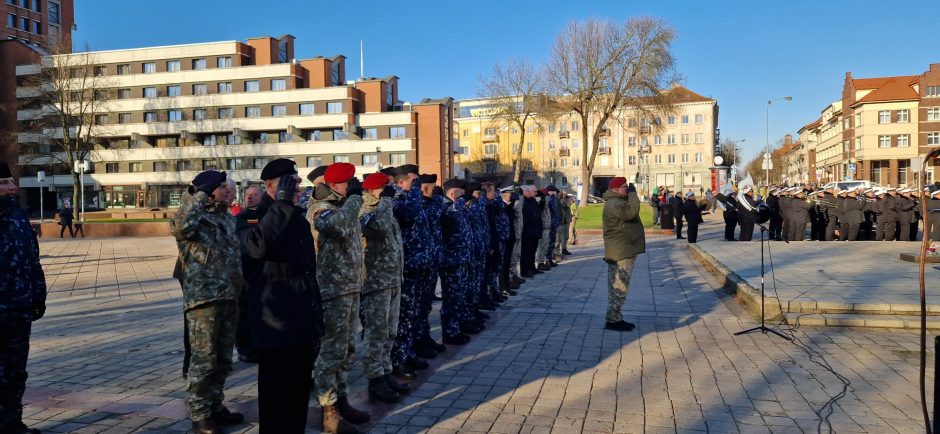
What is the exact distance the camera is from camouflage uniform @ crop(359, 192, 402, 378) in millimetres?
5098

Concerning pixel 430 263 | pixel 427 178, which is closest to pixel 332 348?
pixel 430 263

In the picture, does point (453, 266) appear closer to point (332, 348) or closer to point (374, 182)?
point (374, 182)

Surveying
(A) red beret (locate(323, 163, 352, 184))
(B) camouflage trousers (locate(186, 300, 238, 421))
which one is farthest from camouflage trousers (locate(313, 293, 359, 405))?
(A) red beret (locate(323, 163, 352, 184))

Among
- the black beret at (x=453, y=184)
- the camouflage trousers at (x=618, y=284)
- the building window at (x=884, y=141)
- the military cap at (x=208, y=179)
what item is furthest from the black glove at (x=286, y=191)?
the building window at (x=884, y=141)

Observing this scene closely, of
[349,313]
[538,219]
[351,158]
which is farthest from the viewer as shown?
[351,158]

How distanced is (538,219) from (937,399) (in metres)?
9.65

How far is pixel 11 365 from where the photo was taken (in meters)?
4.38

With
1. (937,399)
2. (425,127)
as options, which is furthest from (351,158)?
(937,399)

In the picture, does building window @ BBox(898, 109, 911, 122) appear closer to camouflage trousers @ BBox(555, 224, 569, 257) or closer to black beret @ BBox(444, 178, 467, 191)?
camouflage trousers @ BBox(555, 224, 569, 257)

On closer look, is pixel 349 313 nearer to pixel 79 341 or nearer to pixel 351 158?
pixel 79 341

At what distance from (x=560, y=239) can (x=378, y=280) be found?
12152mm

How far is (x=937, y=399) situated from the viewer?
3027 mm

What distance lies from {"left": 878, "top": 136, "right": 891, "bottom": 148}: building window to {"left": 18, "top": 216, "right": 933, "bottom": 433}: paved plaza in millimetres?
79623

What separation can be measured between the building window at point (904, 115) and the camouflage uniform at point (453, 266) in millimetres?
84027
